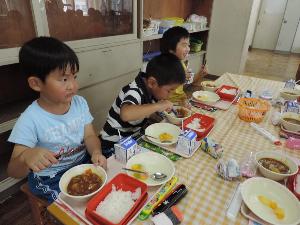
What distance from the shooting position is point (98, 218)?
2.03 feet

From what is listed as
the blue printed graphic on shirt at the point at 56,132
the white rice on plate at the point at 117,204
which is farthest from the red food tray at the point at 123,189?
the blue printed graphic on shirt at the point at 56,132

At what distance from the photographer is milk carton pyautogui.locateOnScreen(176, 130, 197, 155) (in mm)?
930

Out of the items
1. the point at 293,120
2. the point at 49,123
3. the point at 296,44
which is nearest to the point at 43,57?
the point at 49,123

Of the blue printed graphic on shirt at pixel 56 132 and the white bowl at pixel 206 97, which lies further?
the white bowl at pixel 206 97

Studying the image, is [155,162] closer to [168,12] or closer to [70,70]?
[70,70]

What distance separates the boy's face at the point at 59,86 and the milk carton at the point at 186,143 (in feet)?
1.68

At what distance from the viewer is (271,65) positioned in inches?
218

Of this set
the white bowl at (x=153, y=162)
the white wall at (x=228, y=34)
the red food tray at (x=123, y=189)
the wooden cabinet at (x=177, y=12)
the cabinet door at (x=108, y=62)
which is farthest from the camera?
the white wall at (x=228, y=34)

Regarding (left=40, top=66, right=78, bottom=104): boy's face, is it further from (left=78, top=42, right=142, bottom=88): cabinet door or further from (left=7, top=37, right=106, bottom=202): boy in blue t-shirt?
(left=78, top=42, right=142, bottom=88): cabinet door

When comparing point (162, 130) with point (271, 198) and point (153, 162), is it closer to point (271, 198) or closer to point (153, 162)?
point (153, 162)

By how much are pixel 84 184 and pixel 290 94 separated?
5.08 ft

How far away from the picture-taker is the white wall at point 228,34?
3.69m

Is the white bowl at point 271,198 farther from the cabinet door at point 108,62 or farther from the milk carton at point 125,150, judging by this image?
the cabinet door at point 108,62

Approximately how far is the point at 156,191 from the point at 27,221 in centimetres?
115
